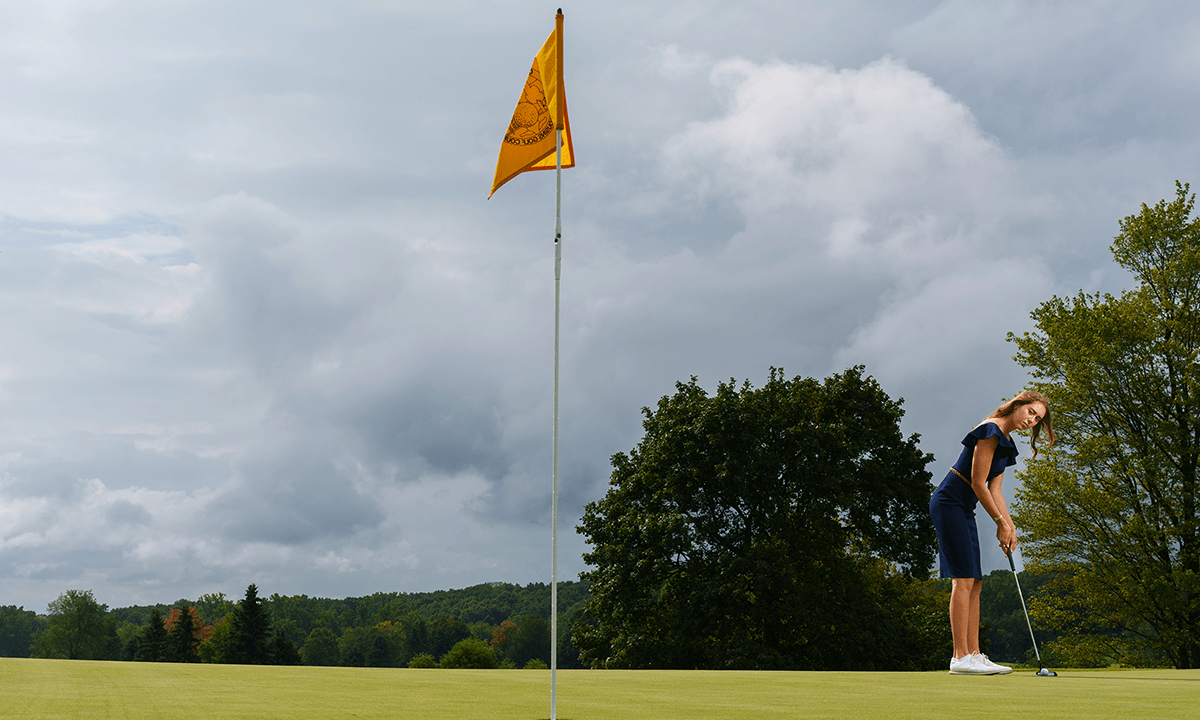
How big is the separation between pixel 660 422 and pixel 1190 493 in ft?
57.5

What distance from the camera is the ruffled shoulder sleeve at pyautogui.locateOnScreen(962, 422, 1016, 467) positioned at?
390 inches

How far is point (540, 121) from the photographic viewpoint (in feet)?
33.4

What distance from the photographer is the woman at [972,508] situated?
9.91m

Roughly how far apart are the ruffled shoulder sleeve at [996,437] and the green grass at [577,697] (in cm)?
240

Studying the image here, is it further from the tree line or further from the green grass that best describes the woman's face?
the tree line

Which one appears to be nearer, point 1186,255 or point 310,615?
point 1186,255

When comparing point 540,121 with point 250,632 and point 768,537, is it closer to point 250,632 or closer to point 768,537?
point 768,537

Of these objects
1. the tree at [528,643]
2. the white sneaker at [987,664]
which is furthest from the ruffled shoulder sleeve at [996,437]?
the tree at [528,643]

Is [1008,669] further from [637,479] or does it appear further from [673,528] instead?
[637,479]

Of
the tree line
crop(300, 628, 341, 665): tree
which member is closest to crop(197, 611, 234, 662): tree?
crop(300, 628, 341, 665): tree

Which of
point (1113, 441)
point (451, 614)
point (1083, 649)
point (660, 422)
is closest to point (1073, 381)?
point (1113, 441)

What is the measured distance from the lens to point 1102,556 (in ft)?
95.2

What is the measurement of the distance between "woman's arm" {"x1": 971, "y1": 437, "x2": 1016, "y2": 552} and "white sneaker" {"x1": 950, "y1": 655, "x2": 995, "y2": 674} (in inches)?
54.3

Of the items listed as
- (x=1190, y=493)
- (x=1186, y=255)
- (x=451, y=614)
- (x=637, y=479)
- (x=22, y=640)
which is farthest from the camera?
(x=22, y=640)
